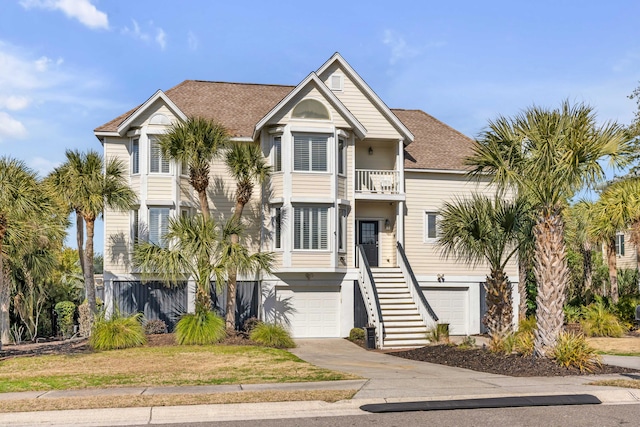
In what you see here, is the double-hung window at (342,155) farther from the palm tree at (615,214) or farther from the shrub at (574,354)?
the shrub at (574,354)

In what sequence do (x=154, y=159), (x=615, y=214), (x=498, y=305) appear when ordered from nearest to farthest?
1. (x=498, y=305)
2. (x=154, y=159)
3. (x=615, y=214)

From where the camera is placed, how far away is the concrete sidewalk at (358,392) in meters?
10.6

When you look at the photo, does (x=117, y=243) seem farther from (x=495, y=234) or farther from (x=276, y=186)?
(x=495, y=234)

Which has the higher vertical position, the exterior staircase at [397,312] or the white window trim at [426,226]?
the white window trim at [426,226]

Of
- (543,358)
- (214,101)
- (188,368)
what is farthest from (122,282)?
(543,358)

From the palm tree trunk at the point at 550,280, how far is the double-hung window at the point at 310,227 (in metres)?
11.5

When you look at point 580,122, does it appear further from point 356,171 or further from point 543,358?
point 356,171

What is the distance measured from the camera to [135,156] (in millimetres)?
26969

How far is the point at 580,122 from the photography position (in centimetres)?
1592

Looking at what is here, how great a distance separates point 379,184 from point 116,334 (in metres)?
12.1

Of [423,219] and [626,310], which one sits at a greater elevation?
[423,219]

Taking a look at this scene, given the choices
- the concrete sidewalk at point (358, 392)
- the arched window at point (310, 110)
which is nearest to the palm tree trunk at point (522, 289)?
the arched window at point (310, 110)

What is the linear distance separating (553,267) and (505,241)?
11.6 ft

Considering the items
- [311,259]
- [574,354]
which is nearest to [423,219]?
[311,259]
